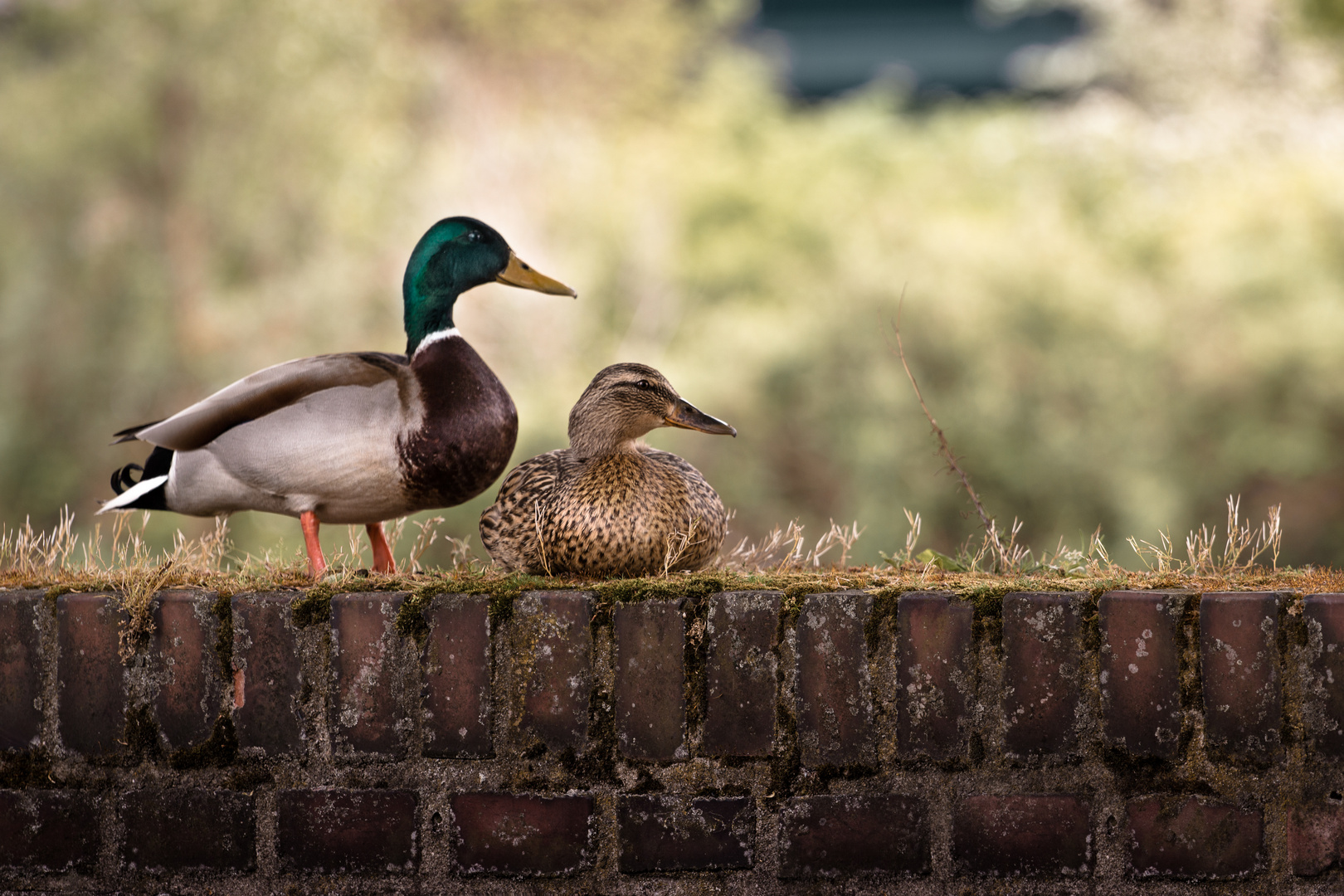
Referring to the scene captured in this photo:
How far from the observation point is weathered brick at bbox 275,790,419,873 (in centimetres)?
205

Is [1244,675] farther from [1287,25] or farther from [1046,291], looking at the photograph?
[1287,25]

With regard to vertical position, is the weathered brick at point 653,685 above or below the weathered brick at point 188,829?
above

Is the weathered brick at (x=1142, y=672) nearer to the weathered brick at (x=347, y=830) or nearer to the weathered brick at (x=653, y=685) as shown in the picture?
the weathered brick at (x=653, y=685)

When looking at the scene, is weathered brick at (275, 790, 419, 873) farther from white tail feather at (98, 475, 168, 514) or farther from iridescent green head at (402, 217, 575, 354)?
iridescent green head at (402, 217, 575, 354)

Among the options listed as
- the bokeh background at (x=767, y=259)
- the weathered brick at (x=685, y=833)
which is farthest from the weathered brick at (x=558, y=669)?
the bokeh background at (x=767, y=259)

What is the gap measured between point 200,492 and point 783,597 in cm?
130

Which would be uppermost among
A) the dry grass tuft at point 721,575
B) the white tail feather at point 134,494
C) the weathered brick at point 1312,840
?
the white tail feather at point 134,494

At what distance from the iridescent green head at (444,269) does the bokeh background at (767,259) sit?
5.48 m

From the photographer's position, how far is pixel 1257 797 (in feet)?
6.28

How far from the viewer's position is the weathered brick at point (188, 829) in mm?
2107

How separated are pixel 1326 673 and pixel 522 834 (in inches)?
45.9

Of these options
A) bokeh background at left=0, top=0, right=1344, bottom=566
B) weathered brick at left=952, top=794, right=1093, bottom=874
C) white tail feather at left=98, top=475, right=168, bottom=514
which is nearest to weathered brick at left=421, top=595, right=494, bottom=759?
weathered brick at left=952, top=794, right=1093, bottom=874

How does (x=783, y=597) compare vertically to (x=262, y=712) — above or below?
above

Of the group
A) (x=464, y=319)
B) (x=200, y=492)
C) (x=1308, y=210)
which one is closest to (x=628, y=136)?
(x=464, y=319)
